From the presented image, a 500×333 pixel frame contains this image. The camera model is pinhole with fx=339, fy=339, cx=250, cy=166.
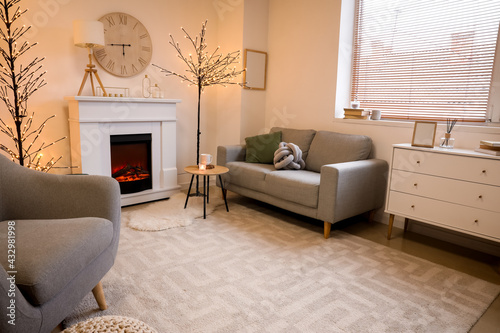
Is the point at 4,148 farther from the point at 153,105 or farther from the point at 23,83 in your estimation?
the point at 153,105

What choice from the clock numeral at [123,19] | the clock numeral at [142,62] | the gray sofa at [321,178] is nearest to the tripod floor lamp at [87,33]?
the clock numeral at [123,19]

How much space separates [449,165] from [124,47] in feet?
10.8

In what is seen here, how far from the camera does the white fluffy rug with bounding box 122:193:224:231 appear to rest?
300 centimetres

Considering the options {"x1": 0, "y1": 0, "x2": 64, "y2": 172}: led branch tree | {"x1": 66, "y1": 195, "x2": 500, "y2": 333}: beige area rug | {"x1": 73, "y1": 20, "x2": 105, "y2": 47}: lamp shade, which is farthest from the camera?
{"x1": 73, "y1": 20, "x2": 105, "y2": 47}: lamp shade

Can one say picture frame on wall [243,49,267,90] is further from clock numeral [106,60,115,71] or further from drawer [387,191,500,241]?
drawer [387,191,500,241]

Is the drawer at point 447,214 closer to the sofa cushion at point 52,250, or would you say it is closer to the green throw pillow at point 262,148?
the green throw pillow at point 262,148

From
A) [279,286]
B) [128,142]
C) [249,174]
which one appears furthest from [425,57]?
[128,142]

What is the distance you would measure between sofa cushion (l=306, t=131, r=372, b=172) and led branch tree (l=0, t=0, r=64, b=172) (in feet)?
8.44

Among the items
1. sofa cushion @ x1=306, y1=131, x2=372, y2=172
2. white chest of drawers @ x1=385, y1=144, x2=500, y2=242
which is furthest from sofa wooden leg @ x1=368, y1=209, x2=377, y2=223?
sofa cushion @ x1=306, y1=131, x2=372, y2=172

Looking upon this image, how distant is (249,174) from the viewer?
3449 millimetres

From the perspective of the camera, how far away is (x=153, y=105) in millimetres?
3650

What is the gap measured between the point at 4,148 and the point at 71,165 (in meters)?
0.61

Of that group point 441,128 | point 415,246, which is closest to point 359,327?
point 415,246

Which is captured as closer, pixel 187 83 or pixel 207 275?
pixel 207 275
